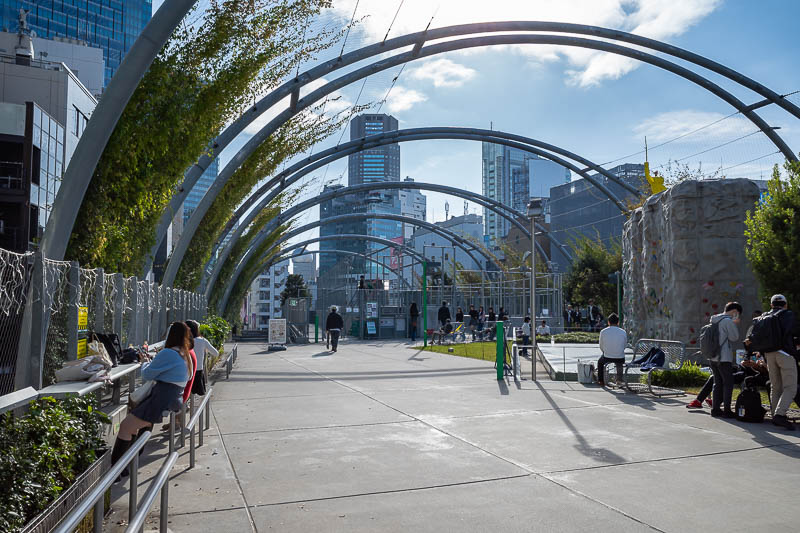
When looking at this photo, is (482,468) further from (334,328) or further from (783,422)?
(334,328)

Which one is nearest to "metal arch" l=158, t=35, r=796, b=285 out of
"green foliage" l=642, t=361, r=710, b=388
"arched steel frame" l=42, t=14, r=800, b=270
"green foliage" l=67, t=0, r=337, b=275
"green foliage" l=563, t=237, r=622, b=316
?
"arched steel frame" l=42, t=14, r=800, b=270

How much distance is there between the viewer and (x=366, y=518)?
205 inches

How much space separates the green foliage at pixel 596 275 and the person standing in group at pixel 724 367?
2986 cm

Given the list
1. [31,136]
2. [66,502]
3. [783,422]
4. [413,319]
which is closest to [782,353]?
[783,422]

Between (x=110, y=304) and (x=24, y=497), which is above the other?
(x=110, y=304)

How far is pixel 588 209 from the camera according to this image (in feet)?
227

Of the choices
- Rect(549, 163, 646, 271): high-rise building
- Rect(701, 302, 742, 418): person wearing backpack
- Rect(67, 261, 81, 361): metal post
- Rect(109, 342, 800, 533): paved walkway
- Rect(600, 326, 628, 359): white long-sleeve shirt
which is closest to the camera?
Rect(109, 342, 800, 533): paved walkway

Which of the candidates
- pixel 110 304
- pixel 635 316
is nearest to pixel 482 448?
pixel 110 304

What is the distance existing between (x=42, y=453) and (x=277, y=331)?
79.0 feet

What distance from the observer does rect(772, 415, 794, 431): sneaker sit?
28.4ft

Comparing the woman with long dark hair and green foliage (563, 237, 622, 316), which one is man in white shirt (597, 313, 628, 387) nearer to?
the woman with long dark hair

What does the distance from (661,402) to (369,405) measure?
16.5 ft

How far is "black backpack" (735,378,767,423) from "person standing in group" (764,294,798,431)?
22cm

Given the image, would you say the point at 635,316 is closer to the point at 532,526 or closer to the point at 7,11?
the point at 532,526
